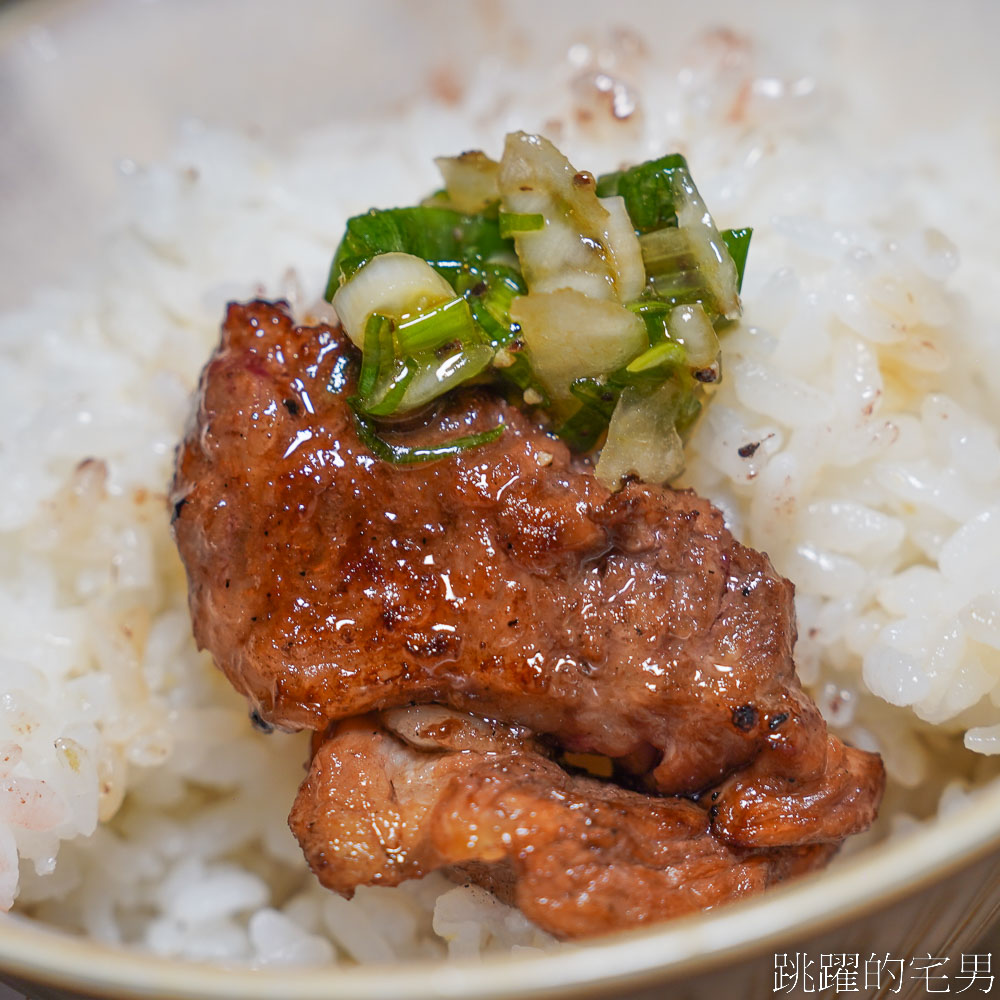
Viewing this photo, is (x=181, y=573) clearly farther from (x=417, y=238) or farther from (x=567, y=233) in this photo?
(x=567, y=233)

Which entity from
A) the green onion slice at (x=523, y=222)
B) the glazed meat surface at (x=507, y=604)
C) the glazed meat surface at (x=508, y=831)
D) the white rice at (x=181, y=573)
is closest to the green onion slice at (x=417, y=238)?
the green onion slice at (x=523, y=222)

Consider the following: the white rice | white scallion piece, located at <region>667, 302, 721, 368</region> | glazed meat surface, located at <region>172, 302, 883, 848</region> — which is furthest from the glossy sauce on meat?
the white rice

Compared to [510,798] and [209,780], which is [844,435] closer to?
[510,798]

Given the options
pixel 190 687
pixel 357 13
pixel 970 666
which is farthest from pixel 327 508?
pixel 357 13

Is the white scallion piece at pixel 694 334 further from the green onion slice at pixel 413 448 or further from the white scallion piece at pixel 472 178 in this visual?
A: the white scallion piece at pixel 472 178

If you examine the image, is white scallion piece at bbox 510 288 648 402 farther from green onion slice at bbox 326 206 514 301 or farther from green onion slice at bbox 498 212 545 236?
green onion slice at bbox 326 206 514 301
